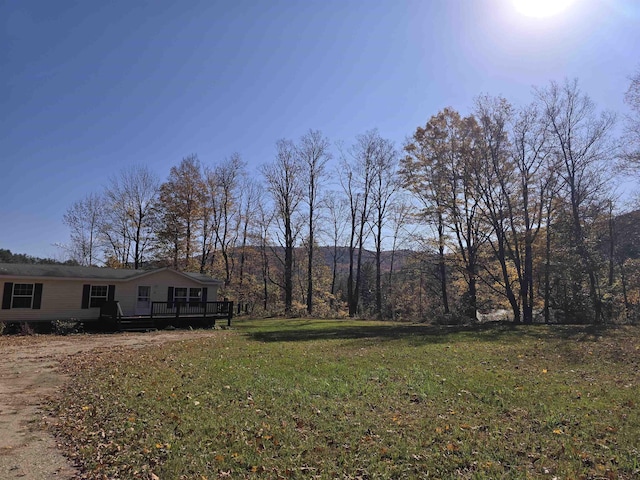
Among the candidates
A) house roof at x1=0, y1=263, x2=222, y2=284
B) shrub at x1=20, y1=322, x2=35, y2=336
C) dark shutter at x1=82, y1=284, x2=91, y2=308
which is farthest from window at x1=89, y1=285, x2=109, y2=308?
shrub at x1=20, y1=322, x2=35, y2=336

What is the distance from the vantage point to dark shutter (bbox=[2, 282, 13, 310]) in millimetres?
18234

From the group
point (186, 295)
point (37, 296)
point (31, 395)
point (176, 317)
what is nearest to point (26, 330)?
point (37, 296)

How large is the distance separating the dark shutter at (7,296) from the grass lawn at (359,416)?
1282 centimetres

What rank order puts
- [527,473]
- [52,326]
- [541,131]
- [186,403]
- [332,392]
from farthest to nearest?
1. [541,131]
2. [52,326]
3. [332,392]
4. [186,403]
5. [527,473]

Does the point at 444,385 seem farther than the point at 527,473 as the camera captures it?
Yes

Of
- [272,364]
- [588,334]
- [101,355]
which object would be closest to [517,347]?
[588,334]

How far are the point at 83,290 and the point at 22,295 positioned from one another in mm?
2579

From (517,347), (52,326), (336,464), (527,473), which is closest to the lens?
(527,473)

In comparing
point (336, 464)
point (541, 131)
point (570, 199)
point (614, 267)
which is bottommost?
point (336, 464)

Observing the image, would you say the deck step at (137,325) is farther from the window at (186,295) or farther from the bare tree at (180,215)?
the bare tree at (180,215)

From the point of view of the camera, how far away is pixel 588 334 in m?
14.0

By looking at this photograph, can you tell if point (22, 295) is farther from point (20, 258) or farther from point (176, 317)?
point (20, 258)

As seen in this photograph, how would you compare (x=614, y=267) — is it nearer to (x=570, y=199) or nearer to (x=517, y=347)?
(x=570, y=199)

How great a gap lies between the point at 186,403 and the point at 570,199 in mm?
24966
